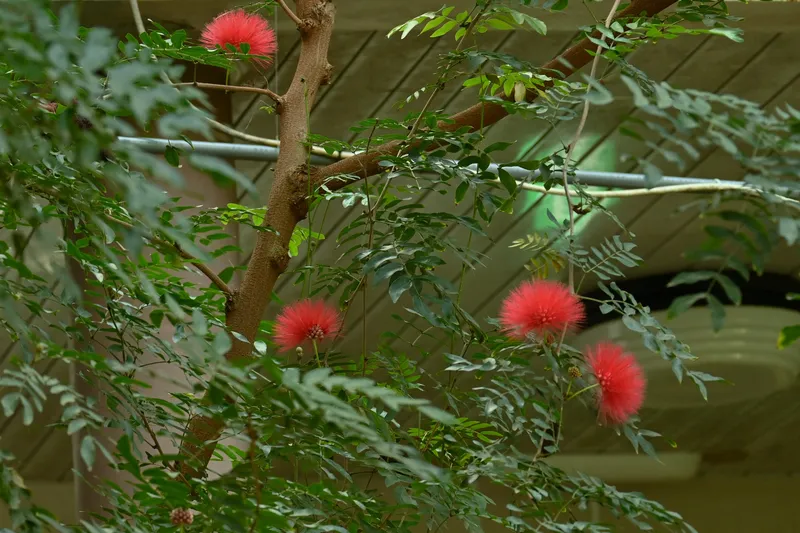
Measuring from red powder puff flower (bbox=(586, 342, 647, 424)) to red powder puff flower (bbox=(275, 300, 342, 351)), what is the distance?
0.92 feet

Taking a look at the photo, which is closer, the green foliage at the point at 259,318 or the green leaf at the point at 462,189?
the green foliage at the point at 259,318

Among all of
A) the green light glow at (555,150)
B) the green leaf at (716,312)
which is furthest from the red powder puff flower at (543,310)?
the green light glow at (555,150)

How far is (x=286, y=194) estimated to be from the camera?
1.20m

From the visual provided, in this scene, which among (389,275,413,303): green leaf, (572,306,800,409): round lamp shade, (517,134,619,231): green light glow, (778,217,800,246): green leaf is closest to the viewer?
(778,217,800,246): green leaf

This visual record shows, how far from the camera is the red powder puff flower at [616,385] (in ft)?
3.26

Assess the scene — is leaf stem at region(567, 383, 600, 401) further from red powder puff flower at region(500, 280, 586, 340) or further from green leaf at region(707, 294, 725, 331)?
green leaf at region(707, 294, 725, 331)

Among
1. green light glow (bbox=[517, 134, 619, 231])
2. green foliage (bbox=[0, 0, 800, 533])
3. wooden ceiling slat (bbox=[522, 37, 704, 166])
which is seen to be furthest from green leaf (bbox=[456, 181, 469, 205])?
green light glow (bbox=[517, 134, 619, 231])

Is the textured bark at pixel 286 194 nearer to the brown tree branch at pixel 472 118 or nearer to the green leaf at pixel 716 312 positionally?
the brown tree branch at pixel 472 118

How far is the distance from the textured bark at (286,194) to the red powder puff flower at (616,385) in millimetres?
375

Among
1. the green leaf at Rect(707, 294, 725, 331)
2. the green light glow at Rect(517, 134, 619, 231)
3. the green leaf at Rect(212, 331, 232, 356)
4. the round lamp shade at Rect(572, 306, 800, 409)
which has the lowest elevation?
the green leaf at Rect(212, 331, 232, 356)

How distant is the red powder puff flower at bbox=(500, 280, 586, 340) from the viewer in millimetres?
970

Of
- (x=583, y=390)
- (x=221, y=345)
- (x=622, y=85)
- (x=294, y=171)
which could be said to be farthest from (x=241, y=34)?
(x=622, y=85)

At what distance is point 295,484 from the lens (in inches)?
36.5

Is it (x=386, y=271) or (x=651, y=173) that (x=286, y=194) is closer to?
(x=386, y=271)
